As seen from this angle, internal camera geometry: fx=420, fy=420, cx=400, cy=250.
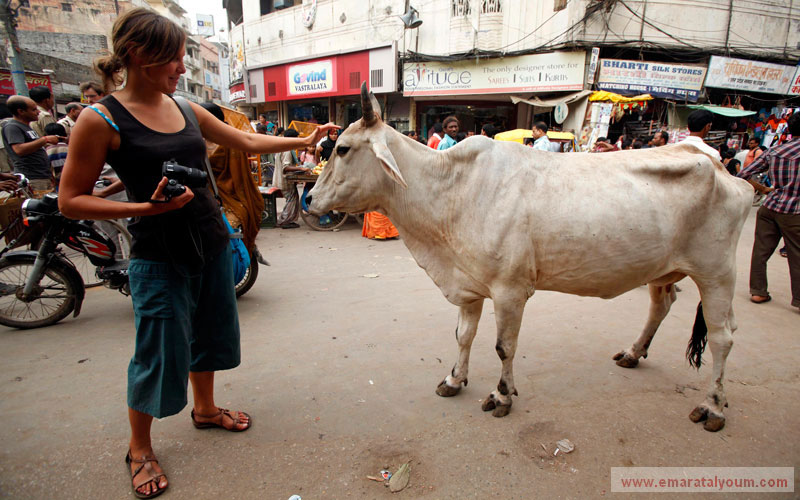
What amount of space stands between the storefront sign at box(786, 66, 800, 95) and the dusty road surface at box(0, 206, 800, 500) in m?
15.3

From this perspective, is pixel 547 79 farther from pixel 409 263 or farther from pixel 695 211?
pixel 695 211

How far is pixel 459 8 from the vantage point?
15.2 meters

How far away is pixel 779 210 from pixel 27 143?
8.84 meters

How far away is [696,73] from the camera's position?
1360cm

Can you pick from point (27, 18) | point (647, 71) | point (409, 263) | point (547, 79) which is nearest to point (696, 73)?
point (647, 71)

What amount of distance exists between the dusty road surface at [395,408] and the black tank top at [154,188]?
119 centimetres

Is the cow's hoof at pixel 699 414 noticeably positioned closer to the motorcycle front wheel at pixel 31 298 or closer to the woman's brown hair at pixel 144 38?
the woman's brown hair at pixel 144 38

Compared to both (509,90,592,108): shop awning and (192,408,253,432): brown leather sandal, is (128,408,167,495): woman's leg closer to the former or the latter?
(192,408,253,432): brown leather sandal

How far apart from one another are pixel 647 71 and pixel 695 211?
1360cm

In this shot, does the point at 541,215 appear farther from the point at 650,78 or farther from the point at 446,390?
the point at 650,78

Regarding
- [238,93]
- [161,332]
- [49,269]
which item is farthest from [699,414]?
[238,93]

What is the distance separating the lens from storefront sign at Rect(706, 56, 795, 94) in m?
13.7

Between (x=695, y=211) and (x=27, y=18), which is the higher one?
(x=27, y=18)

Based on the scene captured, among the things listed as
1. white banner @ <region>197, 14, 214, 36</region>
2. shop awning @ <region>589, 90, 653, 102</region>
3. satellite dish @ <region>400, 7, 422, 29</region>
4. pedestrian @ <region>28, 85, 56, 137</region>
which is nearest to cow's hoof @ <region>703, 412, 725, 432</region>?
pedestrian @ <region>28, 85, 56, 137</region>
